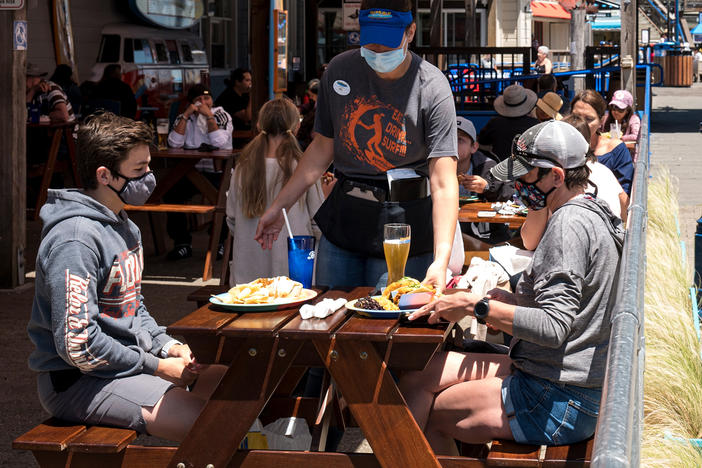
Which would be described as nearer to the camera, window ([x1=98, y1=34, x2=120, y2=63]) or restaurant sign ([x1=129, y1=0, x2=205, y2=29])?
window ([x1=98, y1=34, x2=120, y2=63])

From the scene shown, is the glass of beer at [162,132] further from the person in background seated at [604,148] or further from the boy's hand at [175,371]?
the boy's hand at [175,371]

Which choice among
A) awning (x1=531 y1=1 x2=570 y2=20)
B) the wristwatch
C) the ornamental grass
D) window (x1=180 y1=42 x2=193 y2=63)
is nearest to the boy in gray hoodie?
the wristwatch

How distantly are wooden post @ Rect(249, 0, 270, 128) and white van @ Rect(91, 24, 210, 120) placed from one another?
9.24 metres

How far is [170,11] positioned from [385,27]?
19.3m

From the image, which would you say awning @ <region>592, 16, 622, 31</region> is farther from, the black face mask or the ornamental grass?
the black face mask

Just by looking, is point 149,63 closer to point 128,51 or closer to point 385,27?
point 128,51

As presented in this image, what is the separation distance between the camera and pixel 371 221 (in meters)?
3.73

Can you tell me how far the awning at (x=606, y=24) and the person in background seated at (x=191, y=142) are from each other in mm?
48200

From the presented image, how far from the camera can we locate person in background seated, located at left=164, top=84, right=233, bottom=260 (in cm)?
928

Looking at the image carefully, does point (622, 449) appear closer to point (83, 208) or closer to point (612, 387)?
point (612, 387)

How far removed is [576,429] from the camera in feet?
9.87

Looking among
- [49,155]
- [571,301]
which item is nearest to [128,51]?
[49,155]

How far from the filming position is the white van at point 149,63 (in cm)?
1841

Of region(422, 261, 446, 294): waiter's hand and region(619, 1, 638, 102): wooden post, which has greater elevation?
region(619, 1, 638, 102): wooden post
